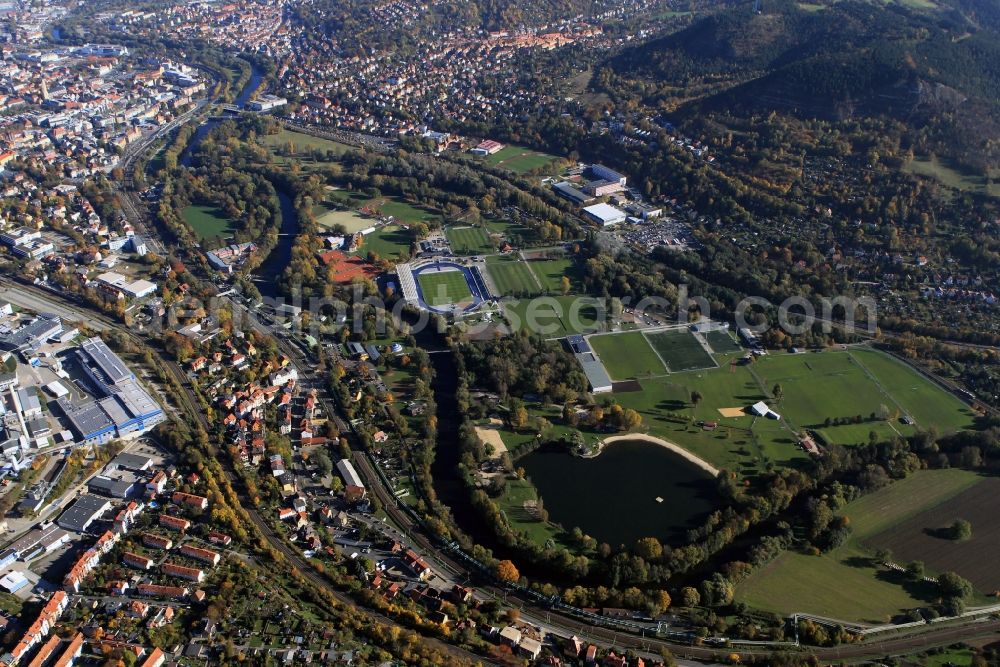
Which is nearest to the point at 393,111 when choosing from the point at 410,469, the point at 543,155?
the point at 543,155

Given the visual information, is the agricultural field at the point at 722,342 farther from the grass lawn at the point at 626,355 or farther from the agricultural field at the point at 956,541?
the agricultural field at the point at 956,541

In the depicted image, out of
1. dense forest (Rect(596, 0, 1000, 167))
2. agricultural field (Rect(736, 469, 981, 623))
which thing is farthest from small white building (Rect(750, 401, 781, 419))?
dense forest (Rect(596, 0, 1000, 167))

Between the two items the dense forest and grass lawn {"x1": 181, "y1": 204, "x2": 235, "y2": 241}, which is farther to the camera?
the dense forest

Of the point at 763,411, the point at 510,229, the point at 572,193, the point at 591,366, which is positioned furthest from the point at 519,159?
the point at 763,411

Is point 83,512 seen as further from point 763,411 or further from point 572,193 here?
point 572,193

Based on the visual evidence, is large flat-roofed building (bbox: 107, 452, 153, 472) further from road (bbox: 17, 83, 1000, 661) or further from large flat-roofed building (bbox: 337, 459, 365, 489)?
large flat-roofed building (bbox: 337, 459, 365, 489)

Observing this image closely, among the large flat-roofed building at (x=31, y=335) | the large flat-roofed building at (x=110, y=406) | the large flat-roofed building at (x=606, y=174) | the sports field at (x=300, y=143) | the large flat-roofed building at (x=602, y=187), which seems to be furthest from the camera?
the sports field at (x=300, y=143)

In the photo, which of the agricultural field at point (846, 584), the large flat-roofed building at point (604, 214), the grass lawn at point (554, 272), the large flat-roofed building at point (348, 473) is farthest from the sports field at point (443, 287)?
the agricultural field at point (846, 584)
